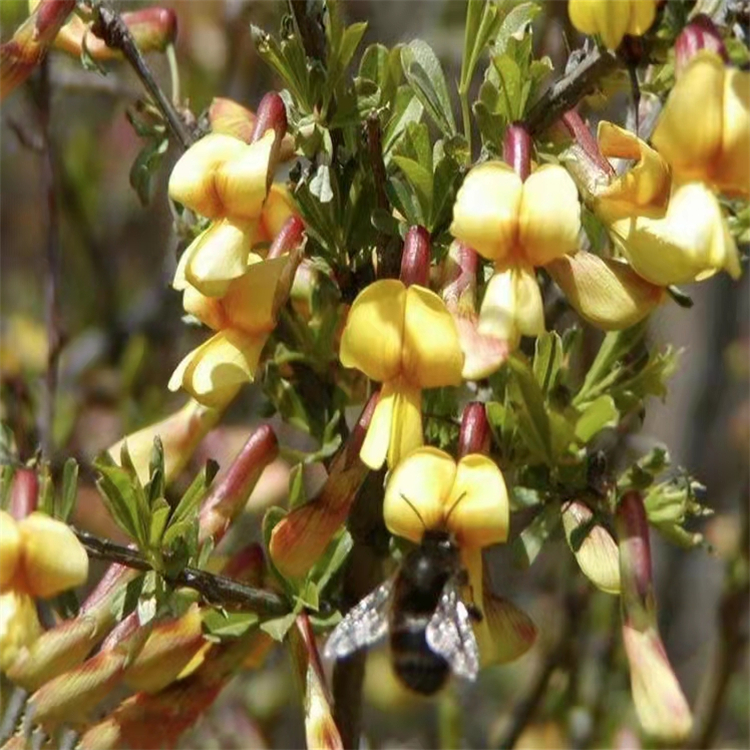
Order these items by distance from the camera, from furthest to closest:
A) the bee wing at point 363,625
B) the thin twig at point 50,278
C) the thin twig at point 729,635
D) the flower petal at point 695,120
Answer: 1. the thin twig at point 729,635
2. the thin twig at point 50,278
3. the bee wing at point 363,625
4. the flower petal at point 695,120

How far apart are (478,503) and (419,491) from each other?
0.13ft

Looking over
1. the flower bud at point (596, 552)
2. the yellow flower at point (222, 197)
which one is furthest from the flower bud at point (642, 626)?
the yellow flower at point (222, 197)

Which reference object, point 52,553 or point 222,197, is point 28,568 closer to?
point 52,553

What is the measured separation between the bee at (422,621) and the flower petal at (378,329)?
0.12 meters

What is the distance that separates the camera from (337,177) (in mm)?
1115

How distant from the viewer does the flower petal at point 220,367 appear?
43.6 inches

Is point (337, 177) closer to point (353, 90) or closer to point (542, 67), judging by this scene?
point (353, 90)

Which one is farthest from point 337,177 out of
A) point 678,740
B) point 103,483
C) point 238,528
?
point 238,528

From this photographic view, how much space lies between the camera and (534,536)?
1151 mm

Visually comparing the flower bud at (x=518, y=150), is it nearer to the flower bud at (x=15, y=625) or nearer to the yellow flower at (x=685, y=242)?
the yellow flower at (x=685, y=242)

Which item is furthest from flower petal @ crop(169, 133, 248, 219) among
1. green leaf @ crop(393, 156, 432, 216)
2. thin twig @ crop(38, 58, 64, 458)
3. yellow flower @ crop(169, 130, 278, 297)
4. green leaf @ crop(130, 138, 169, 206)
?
thin twig @ crop(38, 58, 64, 458)

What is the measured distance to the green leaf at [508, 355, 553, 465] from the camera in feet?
3.51

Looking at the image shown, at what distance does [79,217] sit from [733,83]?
1.67 meters

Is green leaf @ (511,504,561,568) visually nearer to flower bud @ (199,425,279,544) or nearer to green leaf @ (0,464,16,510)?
flower bud @ (199,425,279,544)
